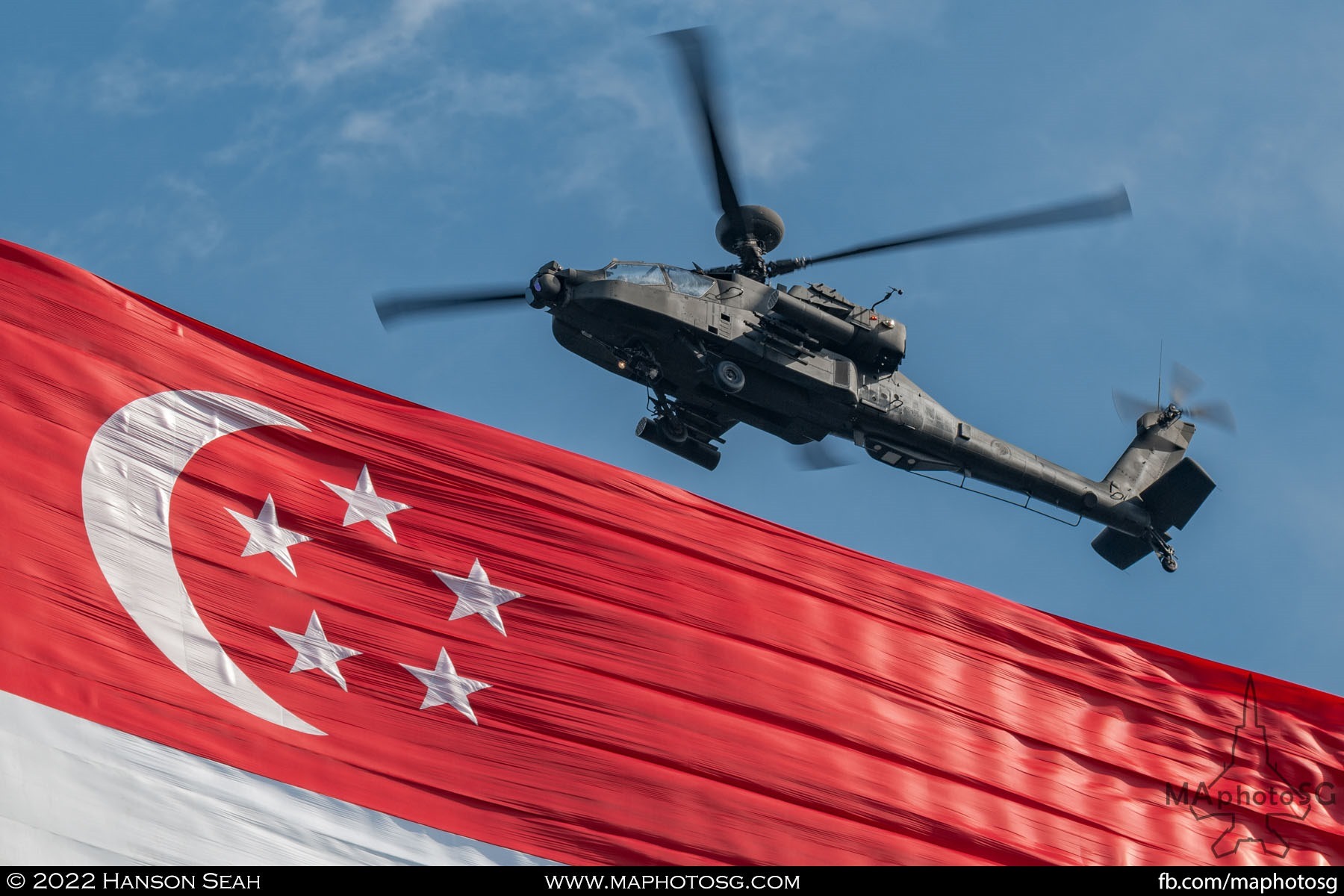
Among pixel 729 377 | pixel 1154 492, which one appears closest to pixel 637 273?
pixel 729 377

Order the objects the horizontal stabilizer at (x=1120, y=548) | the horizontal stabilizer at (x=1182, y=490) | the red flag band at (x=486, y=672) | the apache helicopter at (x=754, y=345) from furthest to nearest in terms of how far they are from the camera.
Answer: the horizontal stabilizer at (x=1120, y=548) < the horizontal stabilizer at (x=1182, y=490) < the apache helicopter at (x=754, y=345) < the red flag band at (x=486, y=672)

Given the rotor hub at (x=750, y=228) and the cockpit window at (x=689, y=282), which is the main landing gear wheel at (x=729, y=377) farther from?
the rotor hub at (x=750, y=228)

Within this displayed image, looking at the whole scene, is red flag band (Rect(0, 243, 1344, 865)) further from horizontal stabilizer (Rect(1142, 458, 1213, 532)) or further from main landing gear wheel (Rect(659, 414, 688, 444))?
horizontal stabilizer (Rect(1142, 458, 1213, 532))

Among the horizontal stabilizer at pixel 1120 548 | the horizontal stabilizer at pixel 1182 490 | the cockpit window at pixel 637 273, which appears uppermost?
the horizontal stabilizer at pixel 1182 490

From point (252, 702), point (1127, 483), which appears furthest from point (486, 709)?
point (1127, 483)

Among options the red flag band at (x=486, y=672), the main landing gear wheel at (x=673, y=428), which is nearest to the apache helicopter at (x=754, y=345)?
the main landing gear wheel at (x=673, y=428)

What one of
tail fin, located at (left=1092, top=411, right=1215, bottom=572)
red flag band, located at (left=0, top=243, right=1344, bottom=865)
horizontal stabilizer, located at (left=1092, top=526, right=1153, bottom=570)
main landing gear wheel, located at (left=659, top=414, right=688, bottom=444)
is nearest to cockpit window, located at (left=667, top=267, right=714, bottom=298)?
main landing gear wheel, located at (left=659, top=414, right=688, bottom=444)

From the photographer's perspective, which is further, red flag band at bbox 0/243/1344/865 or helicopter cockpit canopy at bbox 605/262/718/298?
helicopter cockpit canopy at bbox 605/262/718/298

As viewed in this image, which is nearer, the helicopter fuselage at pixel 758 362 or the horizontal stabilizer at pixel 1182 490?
the helicopter fuselage at pixel 758 362
